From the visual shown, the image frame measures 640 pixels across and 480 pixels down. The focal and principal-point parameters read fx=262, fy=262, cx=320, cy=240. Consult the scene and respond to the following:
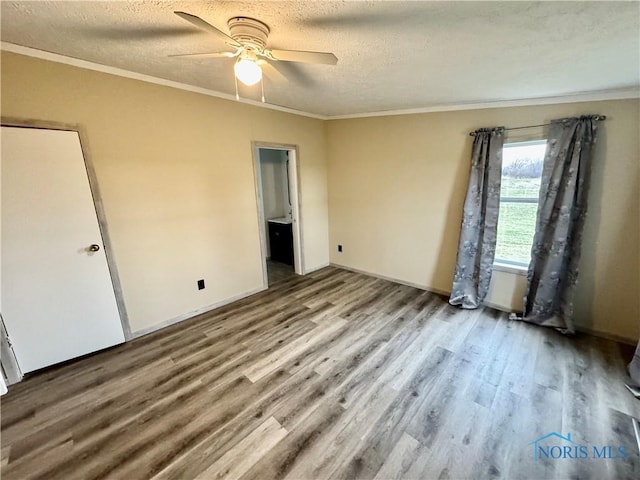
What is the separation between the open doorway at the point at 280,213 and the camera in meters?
4.13

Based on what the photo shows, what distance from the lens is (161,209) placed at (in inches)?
106

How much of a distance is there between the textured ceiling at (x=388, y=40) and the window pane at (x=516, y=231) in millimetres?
1125

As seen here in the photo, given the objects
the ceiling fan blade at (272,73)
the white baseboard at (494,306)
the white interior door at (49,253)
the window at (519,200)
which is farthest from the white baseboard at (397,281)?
the white interior door at (49,253)

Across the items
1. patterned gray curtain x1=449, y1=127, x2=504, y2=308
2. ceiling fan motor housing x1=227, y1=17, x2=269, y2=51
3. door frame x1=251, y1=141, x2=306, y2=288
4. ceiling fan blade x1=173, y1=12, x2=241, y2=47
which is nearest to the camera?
ceiling fan blade x1=173, y1=12, x2=241, y2=47

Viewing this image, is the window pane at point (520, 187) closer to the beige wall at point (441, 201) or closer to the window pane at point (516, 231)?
the window pane at point (516, 231)

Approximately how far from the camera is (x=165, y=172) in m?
2.68

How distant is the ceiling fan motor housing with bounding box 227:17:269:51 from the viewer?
143cm

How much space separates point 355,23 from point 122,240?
2.61 metres

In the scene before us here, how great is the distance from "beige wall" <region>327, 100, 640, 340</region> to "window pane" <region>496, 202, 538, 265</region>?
0.25m

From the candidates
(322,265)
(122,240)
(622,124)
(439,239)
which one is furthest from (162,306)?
(622,124)

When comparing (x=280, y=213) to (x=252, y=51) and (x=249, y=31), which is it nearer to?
(x=252, y=51)

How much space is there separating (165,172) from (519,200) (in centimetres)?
378

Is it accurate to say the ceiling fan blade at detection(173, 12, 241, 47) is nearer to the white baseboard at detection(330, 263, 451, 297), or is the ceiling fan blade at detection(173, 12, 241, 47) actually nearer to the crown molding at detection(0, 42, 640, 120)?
the crown molding at detection(0, 42, 640, 120)

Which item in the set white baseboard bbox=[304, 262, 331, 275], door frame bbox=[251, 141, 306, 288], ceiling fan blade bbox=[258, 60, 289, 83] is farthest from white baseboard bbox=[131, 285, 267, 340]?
ceiling fan blade bbox=[258, 60, 289, 83]
